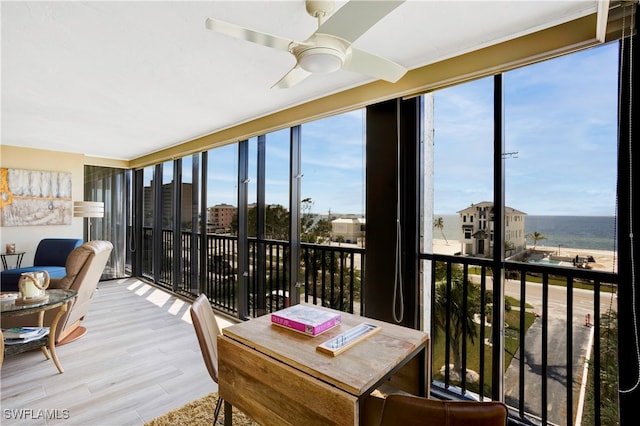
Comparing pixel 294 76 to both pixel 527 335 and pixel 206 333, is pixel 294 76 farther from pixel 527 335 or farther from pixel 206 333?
pixel 527 335

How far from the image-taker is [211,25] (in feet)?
3.80

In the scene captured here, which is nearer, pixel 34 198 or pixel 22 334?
pixel 22 334

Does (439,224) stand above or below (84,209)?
below

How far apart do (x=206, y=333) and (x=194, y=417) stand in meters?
0.76

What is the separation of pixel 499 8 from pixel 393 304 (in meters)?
1.88

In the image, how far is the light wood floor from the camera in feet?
6.83

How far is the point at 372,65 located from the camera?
1489 mm

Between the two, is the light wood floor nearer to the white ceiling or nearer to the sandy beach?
the white ceiling

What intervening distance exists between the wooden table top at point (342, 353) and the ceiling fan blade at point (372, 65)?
128cm

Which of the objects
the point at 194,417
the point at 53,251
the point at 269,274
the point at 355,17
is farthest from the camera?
the point at 53,251

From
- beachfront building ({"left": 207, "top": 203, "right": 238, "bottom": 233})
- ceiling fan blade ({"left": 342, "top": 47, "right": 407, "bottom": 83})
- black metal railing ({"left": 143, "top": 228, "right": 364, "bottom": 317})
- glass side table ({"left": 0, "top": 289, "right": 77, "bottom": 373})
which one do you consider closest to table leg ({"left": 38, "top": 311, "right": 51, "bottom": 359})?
glass side table ({"left": 0, "top": 289, "right": 77, "bottom": 373})

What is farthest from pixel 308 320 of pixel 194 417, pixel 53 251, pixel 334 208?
pixel 53 251

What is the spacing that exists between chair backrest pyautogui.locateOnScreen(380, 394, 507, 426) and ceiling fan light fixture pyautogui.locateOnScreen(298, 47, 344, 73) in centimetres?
126

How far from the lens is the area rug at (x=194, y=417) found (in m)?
1.94
